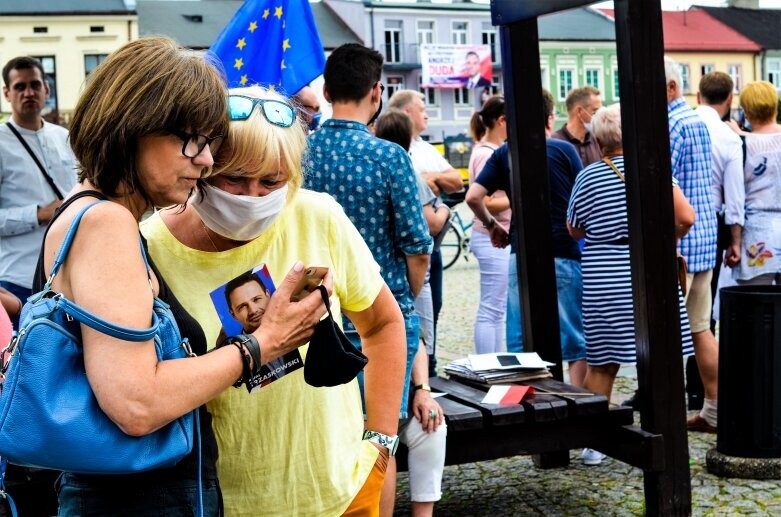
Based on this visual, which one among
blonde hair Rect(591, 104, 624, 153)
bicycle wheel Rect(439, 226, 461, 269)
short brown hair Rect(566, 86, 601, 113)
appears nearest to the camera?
blonde hair Rect(591, 104, 624, 153)

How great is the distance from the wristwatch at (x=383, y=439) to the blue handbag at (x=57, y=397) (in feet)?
3.19

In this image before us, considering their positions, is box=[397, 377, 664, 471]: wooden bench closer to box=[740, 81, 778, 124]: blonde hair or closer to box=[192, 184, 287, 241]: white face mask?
box=[192, 184, 287, 241]: white face mask

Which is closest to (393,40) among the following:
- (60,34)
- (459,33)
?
(459,33)

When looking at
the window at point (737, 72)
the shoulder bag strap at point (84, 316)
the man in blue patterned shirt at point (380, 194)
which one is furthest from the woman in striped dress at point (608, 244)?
the window at point (737, 72)

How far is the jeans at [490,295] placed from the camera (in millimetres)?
7191

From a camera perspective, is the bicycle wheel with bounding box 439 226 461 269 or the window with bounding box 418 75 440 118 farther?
the window with bounding box 418 75 440 118

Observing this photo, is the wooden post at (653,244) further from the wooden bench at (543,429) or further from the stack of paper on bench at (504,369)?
the stack of paper on bench at (504,369)

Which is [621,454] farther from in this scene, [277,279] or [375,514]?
[277,279]

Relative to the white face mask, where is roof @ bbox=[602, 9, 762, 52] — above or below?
above

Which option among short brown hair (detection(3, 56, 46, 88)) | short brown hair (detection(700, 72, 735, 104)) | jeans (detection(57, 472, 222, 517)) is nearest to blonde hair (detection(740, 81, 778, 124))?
short brown hair (detection(700, 72, 735, 104))

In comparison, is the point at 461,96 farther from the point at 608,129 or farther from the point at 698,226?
the point at 608,129

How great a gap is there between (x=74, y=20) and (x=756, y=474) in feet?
196

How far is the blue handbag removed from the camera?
166cm

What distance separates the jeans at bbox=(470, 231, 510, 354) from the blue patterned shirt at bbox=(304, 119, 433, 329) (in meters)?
3.20
